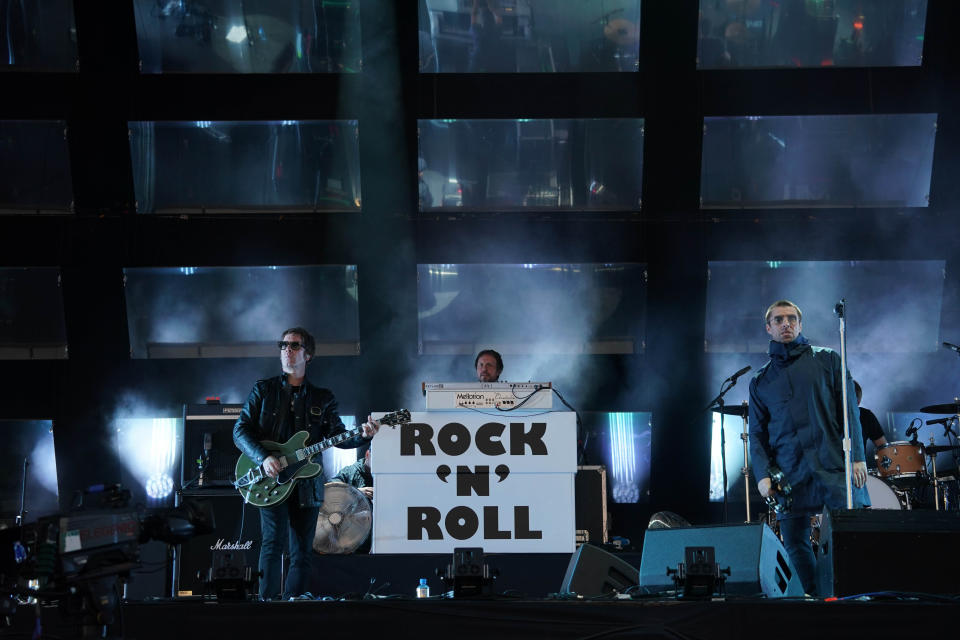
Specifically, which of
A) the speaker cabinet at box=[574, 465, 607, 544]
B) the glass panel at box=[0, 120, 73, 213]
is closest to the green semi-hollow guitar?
the speaker cabinet at box=[574, 465, 607, 544]

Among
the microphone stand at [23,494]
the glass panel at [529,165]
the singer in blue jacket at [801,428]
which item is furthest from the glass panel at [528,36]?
the microphone stand at [23,494]

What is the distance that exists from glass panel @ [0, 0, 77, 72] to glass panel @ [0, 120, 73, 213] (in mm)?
429

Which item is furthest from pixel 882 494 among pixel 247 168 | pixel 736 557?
pixel 247 168

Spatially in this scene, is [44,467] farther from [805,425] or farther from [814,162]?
[814,162]

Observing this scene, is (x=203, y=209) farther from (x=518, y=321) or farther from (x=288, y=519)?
(x=288, y=519)

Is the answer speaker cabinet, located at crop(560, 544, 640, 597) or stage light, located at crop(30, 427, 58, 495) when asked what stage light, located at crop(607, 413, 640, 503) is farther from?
stage light, located at crop(30, 427, 58, 495)

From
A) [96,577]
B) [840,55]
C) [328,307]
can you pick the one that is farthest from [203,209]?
[96,577]

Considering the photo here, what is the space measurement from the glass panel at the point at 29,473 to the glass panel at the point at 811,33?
587 centimetres

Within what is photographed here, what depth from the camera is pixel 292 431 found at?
19.0ft

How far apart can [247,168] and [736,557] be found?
200 inches

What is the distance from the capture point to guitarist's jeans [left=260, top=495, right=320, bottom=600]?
5.34 m

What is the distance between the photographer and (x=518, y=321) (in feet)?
26.7

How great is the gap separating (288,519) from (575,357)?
312 cm

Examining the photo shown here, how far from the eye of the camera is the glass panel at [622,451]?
8180 millimetres
